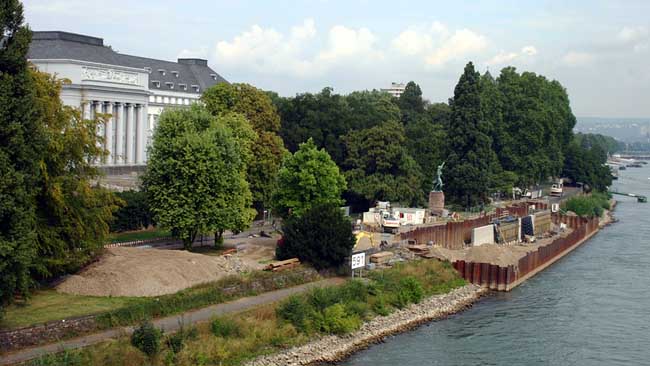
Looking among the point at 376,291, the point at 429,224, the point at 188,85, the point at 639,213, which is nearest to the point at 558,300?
the point at 376,291

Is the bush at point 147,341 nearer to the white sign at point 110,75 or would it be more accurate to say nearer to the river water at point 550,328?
the river water at point 550,328

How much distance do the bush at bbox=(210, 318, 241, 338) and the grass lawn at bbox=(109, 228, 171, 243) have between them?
23136 millimetres

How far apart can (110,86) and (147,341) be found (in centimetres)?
7158

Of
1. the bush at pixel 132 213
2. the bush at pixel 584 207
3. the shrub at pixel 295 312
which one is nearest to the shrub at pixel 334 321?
the shrub at pixel 295 312

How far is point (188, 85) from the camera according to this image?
13300 cm

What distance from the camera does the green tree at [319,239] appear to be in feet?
189

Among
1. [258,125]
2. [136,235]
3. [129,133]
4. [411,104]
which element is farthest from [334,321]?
[411,104]

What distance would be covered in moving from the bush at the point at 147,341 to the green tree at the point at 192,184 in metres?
19.6

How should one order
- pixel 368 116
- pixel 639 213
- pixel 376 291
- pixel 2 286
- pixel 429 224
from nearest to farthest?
pixel 2 286, pixel 376 291, pixel 429 224, pixel 368 116, pixel 639 213

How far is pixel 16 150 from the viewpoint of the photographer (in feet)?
126

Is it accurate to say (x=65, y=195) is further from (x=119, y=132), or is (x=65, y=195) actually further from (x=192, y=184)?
(x=119, y=132)

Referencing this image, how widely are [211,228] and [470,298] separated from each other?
1880 cm

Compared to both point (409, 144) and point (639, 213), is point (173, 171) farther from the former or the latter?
point (639, 213)

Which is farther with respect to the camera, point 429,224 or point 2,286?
point 429,224
